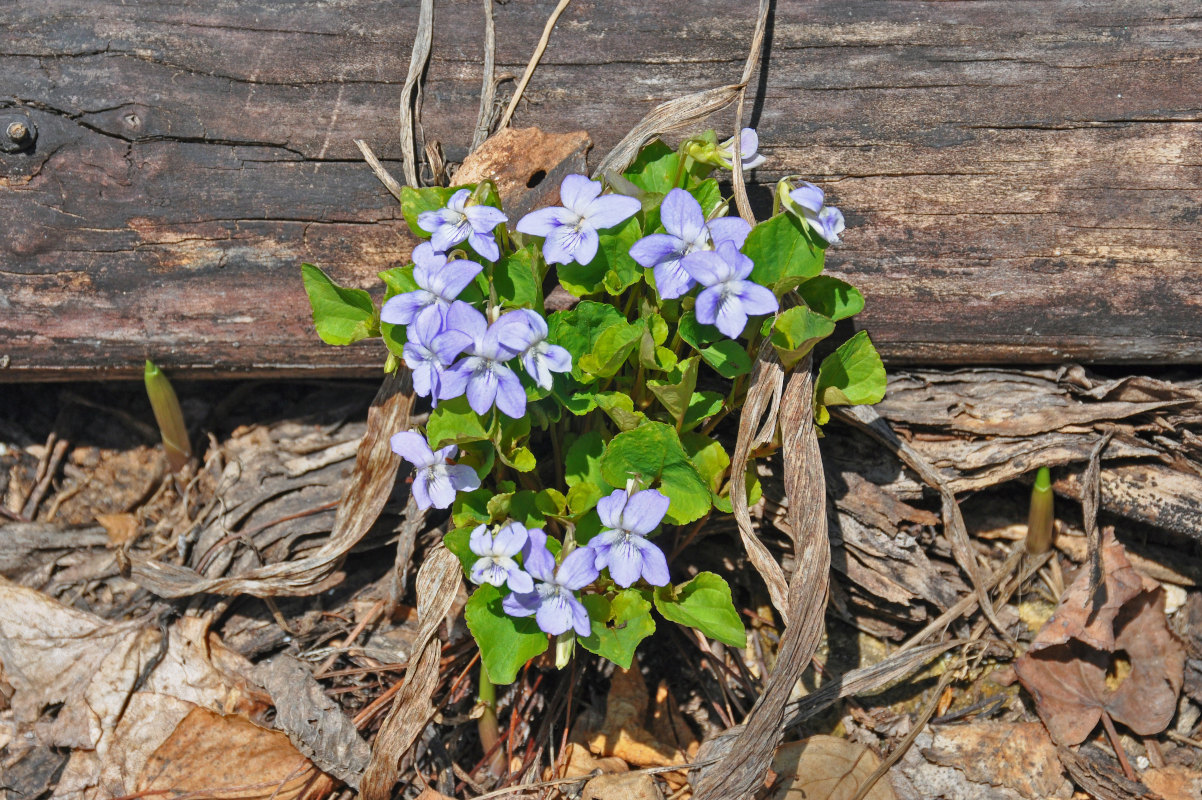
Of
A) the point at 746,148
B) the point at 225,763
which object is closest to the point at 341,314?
the point at 746,148

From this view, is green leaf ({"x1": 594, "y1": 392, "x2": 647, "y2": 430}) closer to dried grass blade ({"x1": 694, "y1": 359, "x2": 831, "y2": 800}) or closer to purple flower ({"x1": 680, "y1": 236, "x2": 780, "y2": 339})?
purple flower ({"x1": 680, "y1": 236, "x2": 780, "y2": 339})

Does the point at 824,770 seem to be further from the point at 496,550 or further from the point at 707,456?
the point at 496,550

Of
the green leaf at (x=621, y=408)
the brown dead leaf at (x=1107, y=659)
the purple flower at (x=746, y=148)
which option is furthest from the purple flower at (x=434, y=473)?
the brown dead leaf at (x=1107, y=659)

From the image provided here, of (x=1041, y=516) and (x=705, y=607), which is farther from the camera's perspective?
(x=1041, y=516)

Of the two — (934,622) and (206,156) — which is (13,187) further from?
(934,622)

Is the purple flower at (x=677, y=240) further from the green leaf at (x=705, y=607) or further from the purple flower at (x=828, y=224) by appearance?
the green leaf at (x=705, y=607)

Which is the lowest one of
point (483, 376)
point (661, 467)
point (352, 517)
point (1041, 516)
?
point (352, 517)
